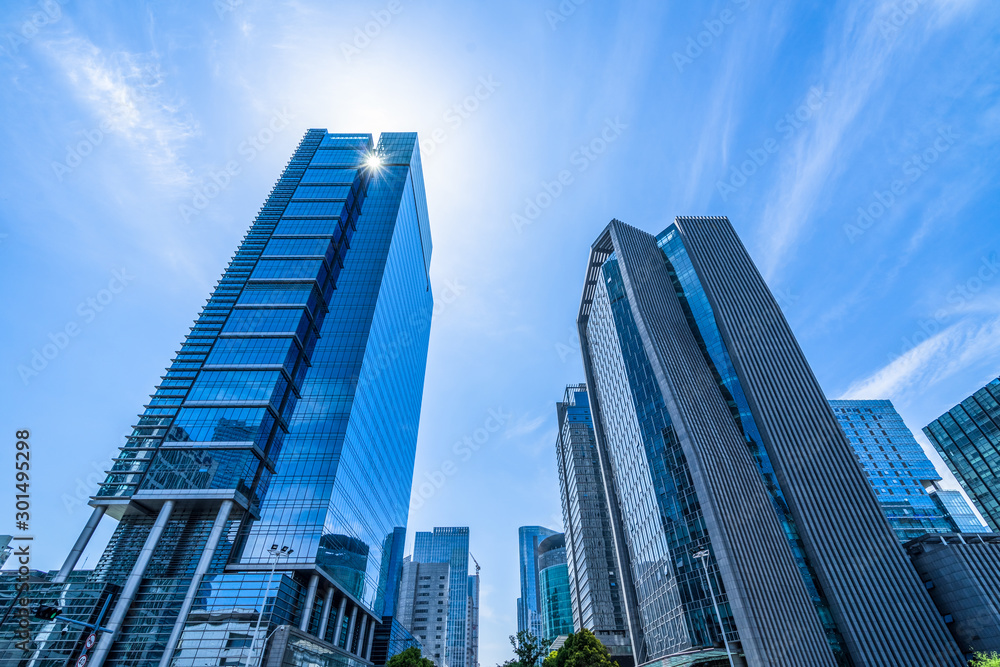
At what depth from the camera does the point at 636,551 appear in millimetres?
74125

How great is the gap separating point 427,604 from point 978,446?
17117cm

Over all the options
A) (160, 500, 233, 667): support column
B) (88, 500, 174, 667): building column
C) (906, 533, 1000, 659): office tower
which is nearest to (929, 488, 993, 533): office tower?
(906, 533, 1000, 659): office tower

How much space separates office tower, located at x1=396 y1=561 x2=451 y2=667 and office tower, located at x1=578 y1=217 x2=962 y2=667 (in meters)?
123

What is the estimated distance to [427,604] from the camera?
18062 centimetres

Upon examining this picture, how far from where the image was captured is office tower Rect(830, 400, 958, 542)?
101000mm

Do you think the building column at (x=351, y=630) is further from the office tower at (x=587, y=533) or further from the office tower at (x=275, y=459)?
the office tower at (x=587, y=533)

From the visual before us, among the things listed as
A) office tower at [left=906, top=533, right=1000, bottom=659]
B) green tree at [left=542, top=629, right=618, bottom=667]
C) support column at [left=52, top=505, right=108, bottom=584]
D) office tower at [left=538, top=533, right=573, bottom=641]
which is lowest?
green tree at [left=542, top=629, right=618, bottom=667]

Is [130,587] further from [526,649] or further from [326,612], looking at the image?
[526,649]

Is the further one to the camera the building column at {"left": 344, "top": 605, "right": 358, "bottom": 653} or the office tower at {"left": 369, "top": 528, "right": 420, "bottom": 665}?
the office tower at {"left": 369, "top": 528, "right": 420, "bottom": 665}

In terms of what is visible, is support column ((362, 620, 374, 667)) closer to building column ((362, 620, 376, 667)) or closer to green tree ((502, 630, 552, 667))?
building column ((362, 620, 376, 667))

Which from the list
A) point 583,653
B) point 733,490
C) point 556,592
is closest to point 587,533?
point 556,592

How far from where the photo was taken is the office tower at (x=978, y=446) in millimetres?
106188

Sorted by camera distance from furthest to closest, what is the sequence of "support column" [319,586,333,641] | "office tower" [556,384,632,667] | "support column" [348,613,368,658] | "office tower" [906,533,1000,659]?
"office tower" [556,384,632,667]
"support column" [348,613,368,658]
"support column" [319,586,333,641]
"office tower" [906,533,1000,659]

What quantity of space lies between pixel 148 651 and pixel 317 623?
19.1m
